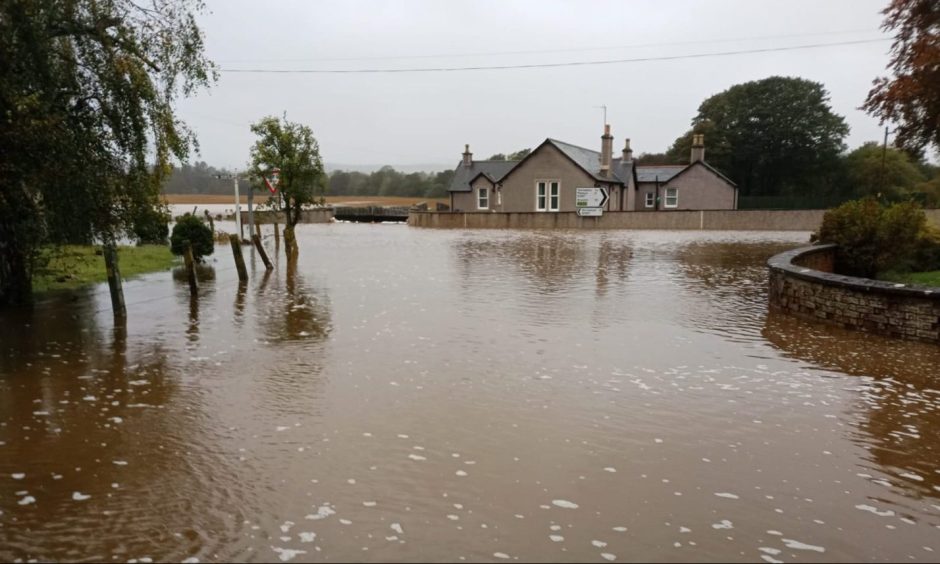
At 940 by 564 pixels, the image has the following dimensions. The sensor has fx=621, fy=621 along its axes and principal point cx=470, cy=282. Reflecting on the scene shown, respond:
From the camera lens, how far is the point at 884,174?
60.6 meters

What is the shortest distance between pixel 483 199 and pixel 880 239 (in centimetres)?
4061

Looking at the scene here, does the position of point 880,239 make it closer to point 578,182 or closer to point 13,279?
point 13,279

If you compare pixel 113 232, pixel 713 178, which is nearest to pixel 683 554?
pixel 113 232

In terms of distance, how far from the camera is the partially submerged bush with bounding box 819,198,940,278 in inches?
615

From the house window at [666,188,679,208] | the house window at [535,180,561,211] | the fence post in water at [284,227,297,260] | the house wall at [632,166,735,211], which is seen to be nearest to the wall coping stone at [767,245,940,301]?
the fence post in water at [284,227,297,260]

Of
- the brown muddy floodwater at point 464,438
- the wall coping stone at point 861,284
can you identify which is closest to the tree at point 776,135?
the wall coping stone at point 861,284

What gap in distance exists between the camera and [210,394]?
24.6ft

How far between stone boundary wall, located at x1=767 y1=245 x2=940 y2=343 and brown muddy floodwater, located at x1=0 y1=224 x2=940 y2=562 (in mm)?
432

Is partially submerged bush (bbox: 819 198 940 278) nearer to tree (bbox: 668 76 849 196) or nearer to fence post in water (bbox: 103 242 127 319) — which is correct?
fence post in water (bbox: 103 242 127 319)

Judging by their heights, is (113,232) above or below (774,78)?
below

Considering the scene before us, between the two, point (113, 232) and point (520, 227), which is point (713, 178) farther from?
point (113, 232)

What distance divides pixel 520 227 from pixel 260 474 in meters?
41.5

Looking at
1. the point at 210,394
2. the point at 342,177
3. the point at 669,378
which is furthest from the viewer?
the point at 342,177

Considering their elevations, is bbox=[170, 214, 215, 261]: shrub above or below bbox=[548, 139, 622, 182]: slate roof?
below
